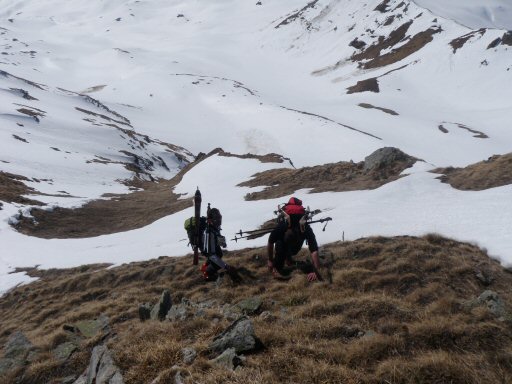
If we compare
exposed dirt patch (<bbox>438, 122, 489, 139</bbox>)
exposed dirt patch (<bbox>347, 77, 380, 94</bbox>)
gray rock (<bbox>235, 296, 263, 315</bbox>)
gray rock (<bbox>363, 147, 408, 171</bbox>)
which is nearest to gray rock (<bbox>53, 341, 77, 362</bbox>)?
gray rock (<bbox>235, 296, 263, 315</bbox>)

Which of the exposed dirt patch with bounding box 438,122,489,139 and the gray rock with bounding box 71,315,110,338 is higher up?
the exposed dirt patch with bounding box 438,122,489,139

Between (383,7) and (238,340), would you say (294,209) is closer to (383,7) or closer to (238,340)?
A: (238,340)

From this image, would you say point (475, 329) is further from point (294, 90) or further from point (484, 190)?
point (294, 90)

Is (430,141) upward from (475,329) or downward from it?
upward

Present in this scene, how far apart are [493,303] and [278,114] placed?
67.4 m

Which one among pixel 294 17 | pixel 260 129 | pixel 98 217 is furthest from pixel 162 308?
pixel 294 17

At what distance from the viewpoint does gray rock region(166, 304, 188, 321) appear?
880 centimetres

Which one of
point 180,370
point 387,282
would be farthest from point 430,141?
point 180,370

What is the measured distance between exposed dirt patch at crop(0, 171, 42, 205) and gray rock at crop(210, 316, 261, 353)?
2690 centimetres

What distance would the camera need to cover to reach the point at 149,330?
8.08m

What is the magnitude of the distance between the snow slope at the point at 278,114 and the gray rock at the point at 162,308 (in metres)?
4.52

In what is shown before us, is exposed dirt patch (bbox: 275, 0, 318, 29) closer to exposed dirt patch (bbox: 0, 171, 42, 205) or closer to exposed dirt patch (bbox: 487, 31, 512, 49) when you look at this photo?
exposed dirt patch (bbox: 487, 31, 512, 49)

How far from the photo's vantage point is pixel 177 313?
902cm

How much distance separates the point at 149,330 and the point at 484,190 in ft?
41.0
